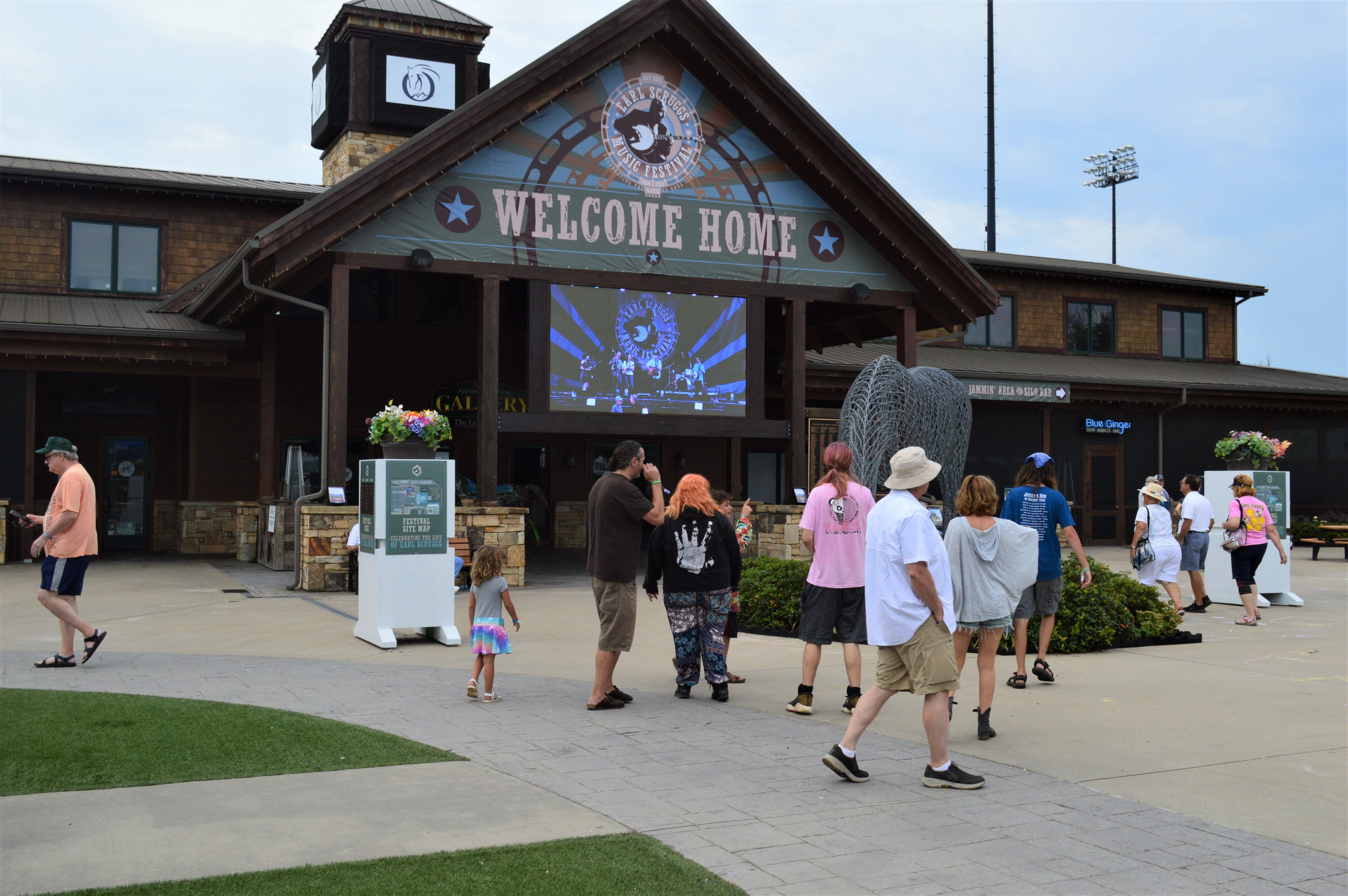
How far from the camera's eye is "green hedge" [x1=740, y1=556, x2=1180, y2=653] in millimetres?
11242

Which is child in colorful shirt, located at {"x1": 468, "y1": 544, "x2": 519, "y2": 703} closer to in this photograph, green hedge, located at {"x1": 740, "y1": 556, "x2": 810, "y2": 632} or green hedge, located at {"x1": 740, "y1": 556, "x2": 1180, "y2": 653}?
green hedge, located at {"x1": 740, "y1": 556, "x2": 1180, "y2": 653}

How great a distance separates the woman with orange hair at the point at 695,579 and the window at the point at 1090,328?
24.4m

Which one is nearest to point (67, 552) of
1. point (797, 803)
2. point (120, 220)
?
point (797, 803)

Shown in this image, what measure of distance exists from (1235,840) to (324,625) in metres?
9.51

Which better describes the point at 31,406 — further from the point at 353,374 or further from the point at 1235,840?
the point at 1235,840

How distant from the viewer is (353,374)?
2267cm

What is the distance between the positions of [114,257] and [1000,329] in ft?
67.9

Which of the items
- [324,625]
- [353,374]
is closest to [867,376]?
[324,625]

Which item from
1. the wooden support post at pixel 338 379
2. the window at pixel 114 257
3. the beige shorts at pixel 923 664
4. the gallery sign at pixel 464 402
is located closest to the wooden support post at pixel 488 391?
the wooden support post at pixel 338 379

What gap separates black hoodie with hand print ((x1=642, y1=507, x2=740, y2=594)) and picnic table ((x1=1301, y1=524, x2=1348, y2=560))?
20264 millimetres

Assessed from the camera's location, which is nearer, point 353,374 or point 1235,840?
point 1235,840

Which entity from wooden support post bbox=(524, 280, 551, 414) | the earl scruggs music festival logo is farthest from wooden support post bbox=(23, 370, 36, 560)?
the earl scruggs music festival logo

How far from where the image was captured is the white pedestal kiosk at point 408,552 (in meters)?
11.3

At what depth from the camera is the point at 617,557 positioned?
26.9 feet
